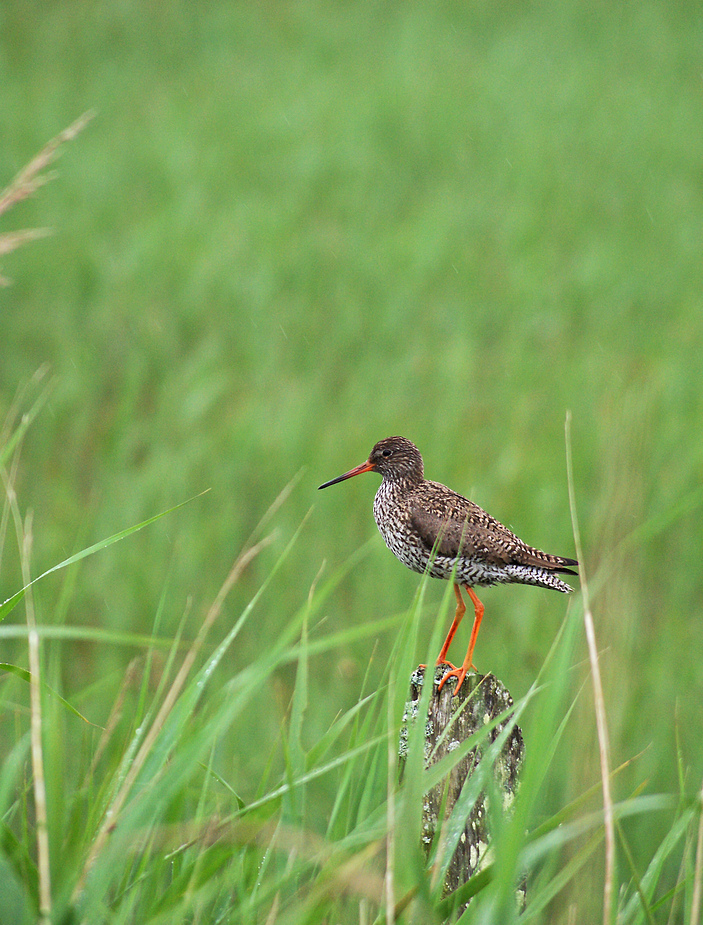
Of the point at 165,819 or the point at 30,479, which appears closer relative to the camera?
the point at 165,819

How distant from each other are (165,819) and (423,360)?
6.21 meters

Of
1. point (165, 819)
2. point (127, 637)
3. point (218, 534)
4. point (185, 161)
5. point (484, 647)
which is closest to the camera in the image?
point (127, 637)

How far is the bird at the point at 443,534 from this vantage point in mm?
1903

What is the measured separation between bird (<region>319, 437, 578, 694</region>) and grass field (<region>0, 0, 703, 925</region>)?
136 mm

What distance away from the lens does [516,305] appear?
29.6 ft

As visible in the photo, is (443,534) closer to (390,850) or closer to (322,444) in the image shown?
(390,850)

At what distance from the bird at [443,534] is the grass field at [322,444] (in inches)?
5.4

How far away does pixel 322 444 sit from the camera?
5914 mm

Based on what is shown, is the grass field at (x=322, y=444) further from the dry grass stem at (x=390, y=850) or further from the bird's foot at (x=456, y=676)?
the bird's foot at (x=456, y=676)

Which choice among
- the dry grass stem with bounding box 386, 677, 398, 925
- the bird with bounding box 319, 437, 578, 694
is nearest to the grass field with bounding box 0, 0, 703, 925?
the dry grass stem with bounding box 386, 677, 398, 925

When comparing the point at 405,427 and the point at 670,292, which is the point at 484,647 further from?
the point at 670,292

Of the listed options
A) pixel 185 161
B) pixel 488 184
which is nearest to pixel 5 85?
pixel 185 161

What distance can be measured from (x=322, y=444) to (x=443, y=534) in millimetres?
4015

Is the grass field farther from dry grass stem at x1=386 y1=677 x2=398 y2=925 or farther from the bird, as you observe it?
the bird
